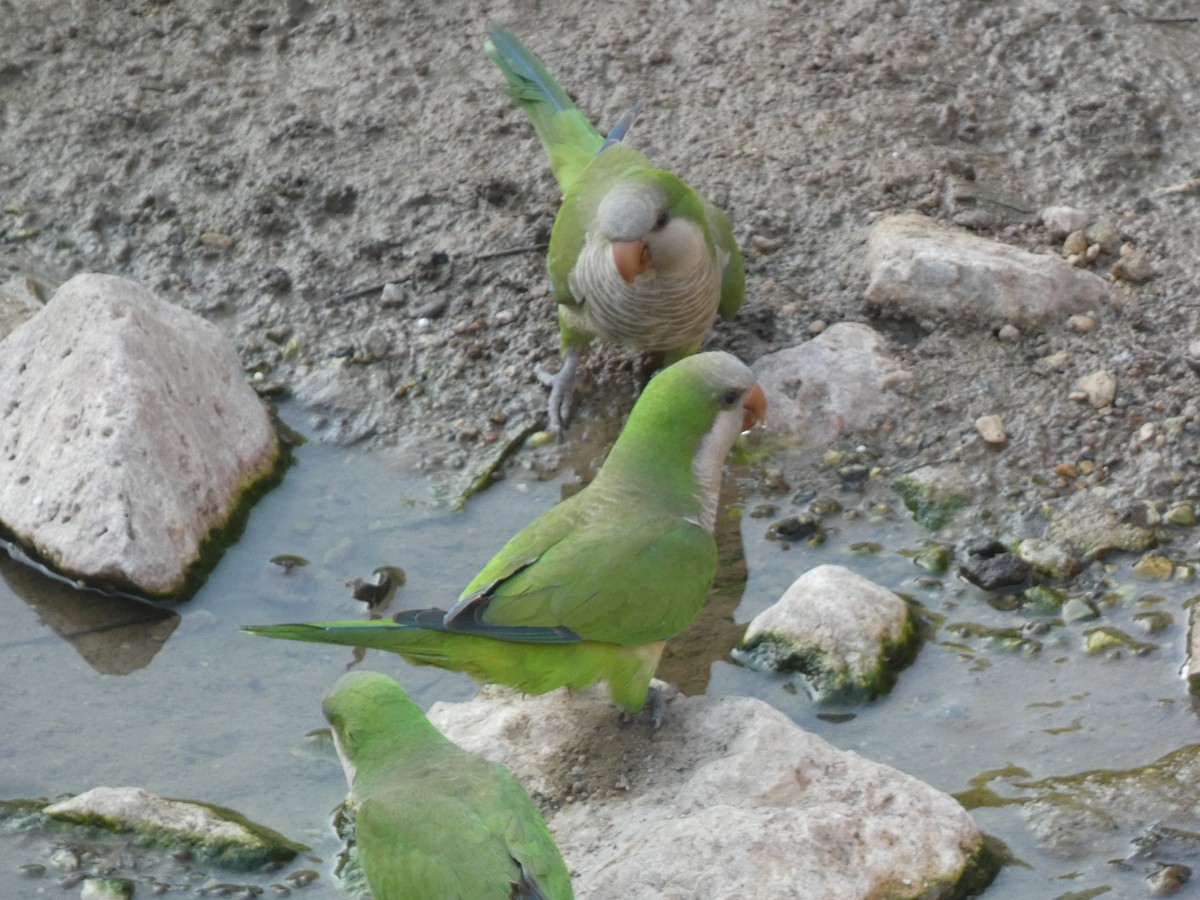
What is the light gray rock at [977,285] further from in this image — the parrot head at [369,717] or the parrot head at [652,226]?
the parrot head at [369,717]

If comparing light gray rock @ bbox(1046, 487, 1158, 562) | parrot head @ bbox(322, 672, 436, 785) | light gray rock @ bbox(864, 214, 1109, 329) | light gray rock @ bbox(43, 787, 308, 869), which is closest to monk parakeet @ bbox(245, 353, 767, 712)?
parrot head @ bbox(322, 672, 436, 785)

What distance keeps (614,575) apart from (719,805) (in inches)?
23.3

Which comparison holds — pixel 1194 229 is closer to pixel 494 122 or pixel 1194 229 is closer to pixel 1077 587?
pixel 1077 587

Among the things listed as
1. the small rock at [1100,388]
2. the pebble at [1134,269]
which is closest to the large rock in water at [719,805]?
the small rock at [1100,388]

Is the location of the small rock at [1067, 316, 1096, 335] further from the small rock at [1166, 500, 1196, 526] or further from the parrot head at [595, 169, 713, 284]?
the parrot head at [595, 169, 713, 284]

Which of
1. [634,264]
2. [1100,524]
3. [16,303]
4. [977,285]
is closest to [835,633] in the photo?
[1100,524]

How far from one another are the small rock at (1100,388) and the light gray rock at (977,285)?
0.28 metres

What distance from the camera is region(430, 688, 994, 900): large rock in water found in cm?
295

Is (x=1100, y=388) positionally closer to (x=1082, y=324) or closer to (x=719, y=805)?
(x=1082, y=324)

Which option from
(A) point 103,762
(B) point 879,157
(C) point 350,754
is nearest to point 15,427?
(A) point 103,762

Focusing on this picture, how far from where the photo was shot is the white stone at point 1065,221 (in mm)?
5141

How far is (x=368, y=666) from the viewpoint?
4160mm

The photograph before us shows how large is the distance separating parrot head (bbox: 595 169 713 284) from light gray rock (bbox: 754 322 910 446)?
46 centimetres

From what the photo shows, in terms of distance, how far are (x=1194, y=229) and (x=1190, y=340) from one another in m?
0.54
